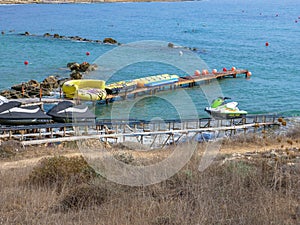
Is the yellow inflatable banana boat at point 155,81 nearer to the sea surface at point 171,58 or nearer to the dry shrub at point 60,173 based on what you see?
the sea surface at point 171,58

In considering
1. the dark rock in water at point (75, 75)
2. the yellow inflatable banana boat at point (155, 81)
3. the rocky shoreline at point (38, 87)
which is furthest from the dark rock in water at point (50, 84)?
the yellow inflatable banana boat at point (155, 81)

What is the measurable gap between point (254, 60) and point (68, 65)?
68.0 feet

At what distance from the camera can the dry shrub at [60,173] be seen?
28.7 ft

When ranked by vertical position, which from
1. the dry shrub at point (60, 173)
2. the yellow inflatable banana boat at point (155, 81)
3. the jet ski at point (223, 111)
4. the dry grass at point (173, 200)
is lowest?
the jet ski at point (223, 111)

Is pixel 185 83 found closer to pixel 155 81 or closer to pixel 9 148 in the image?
pixel 155 81

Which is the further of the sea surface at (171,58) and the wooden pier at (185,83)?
the wooden pier at (185,83)

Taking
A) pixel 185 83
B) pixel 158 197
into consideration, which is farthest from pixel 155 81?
pixel 158 197

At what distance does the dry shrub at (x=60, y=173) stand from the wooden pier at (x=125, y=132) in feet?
22.4

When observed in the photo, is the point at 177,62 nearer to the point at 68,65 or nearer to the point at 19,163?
the point at 68,65

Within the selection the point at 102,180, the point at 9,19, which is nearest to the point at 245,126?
the point at 102,180

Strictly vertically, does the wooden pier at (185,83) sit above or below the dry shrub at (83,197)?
above

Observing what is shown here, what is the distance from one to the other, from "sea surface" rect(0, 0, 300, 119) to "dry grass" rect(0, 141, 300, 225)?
17857 millimetres

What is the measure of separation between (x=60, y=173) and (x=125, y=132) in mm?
9713

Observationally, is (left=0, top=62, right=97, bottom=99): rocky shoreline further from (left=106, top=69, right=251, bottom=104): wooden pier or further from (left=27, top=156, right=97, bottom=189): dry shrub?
(left=27, top=156, right=97, bottom=189): dry shrub
